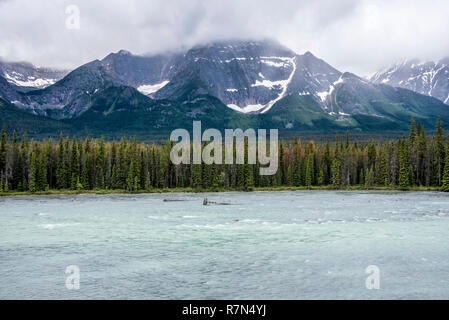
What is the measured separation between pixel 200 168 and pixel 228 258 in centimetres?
10378

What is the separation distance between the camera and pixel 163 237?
1644 inches

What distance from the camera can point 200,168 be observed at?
135500mm

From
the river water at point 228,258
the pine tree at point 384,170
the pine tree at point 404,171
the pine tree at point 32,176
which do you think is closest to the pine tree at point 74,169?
the pine tree at point 32,176

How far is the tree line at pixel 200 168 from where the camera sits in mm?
127125

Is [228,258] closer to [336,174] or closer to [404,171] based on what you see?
[404,171]

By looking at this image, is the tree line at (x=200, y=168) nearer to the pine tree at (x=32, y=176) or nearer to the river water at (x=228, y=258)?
the pine tree at (x=32, y=176)

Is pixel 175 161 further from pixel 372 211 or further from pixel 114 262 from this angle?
pixel 114 262

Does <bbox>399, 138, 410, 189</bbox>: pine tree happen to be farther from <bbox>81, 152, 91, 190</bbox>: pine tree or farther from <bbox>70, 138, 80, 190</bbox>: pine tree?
<bbox>70, 138, 80, 190</bbox>: pine tree

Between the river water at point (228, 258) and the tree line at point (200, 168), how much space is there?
79.0 metres

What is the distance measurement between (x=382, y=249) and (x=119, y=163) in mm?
110860

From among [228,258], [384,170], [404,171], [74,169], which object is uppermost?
[74,169]

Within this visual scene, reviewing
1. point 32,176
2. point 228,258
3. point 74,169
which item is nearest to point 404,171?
point 74,169

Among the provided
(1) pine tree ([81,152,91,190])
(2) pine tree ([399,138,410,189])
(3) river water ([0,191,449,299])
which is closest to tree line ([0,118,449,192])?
(2) pine tree ([399,138,410,189])
